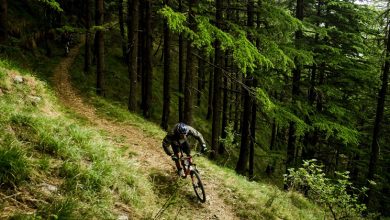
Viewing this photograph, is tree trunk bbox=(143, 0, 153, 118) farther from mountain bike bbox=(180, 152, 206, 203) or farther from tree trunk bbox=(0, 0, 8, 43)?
mountain bike bbox=(180, 152, 206, 203)

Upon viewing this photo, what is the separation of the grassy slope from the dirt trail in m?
0.41

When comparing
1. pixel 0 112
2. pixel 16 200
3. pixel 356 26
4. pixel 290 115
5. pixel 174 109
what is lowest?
pixel 174 109

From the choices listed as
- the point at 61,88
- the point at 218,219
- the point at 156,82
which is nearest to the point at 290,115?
the point at 218,219

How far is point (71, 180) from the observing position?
615 centimetres

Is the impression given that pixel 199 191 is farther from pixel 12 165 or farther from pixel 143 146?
pixel 12 165

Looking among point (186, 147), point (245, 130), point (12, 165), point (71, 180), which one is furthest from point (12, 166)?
point (245, 130)

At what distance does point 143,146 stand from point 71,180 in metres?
6.90

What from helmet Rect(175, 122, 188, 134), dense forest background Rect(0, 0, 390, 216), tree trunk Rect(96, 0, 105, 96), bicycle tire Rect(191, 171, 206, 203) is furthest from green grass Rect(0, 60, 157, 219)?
tree trunk Rect(96, 0, 105, 96)

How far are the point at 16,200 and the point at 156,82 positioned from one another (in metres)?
28.1

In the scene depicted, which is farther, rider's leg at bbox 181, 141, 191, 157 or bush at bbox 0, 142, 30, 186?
rider's leg at bbox 181, 141, 191, 157

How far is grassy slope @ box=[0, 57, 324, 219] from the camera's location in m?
5.20

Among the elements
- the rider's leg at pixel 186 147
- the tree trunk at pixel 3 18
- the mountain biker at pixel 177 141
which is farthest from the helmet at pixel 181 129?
the tree trunk at pixel 3 18

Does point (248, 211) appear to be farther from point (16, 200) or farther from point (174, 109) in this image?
point (174, 109)

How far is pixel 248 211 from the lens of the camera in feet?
34.7
